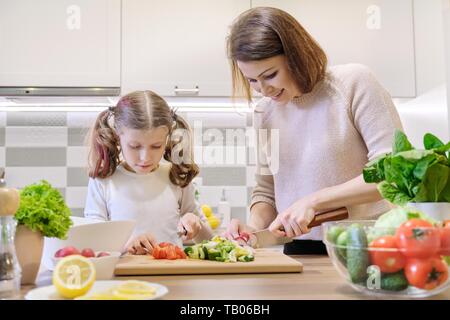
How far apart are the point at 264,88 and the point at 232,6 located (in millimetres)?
1108

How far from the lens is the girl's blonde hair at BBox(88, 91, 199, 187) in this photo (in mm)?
1719

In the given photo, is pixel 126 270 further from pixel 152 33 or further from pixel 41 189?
pixel 152 33

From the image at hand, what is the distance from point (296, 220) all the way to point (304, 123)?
1.19ft

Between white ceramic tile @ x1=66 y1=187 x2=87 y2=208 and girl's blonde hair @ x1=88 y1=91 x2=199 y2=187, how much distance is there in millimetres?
829

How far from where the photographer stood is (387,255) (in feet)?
2.27

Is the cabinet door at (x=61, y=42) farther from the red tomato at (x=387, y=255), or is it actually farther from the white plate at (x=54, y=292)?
the red tomato at (x=387, y=255)

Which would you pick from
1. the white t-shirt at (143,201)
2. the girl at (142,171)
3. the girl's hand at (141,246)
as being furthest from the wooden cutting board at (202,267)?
the white t-shirt at (143,201)

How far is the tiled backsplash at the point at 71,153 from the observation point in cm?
262

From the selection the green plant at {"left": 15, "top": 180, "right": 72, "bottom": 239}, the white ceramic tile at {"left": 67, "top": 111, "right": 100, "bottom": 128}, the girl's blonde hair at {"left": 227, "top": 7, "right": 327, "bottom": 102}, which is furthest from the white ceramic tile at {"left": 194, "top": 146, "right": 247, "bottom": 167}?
the green plant at {"left": 15, "top": 180, "right": 72, "bottom": 239}

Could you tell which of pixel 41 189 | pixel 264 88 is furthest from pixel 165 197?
pixel 41 189

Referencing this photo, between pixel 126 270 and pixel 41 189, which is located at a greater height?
pixel 41 189

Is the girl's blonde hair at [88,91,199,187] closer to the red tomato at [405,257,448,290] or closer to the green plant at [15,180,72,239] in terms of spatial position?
the green plant at [15,180,72,239]

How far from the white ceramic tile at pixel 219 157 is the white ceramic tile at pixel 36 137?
691mm

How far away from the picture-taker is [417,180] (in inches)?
38.1
